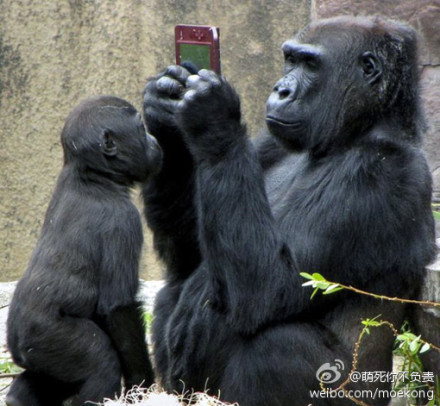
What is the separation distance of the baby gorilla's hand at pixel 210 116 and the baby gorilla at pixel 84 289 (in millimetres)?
354

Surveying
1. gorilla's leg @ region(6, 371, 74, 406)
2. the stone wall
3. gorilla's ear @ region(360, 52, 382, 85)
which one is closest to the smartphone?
gorilla's ear @ region(360, 52, 382, 85)

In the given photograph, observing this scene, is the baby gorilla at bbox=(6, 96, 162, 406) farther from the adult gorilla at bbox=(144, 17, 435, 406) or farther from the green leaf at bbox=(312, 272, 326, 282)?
the green leaf at bbox=(312, 272, 326, 282)

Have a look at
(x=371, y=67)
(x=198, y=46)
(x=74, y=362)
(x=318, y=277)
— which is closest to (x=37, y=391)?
(x=74, y=362)

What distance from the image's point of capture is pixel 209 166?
3.51 metres

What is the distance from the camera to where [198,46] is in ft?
13.2

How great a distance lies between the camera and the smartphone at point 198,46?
13.1 feet

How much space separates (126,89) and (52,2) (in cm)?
77

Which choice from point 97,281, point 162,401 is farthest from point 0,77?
point 162,401

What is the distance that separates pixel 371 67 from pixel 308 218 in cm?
61

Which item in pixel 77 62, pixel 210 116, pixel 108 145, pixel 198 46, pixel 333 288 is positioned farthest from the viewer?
pixel 77 62

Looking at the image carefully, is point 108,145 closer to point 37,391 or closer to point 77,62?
point 37,391

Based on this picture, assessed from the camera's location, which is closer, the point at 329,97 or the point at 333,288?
the point at 333,288

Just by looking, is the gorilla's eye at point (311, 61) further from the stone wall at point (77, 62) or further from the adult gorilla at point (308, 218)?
the stone wall at point (77, 62)

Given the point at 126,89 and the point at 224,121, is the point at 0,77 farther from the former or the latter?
the point at 224,121
